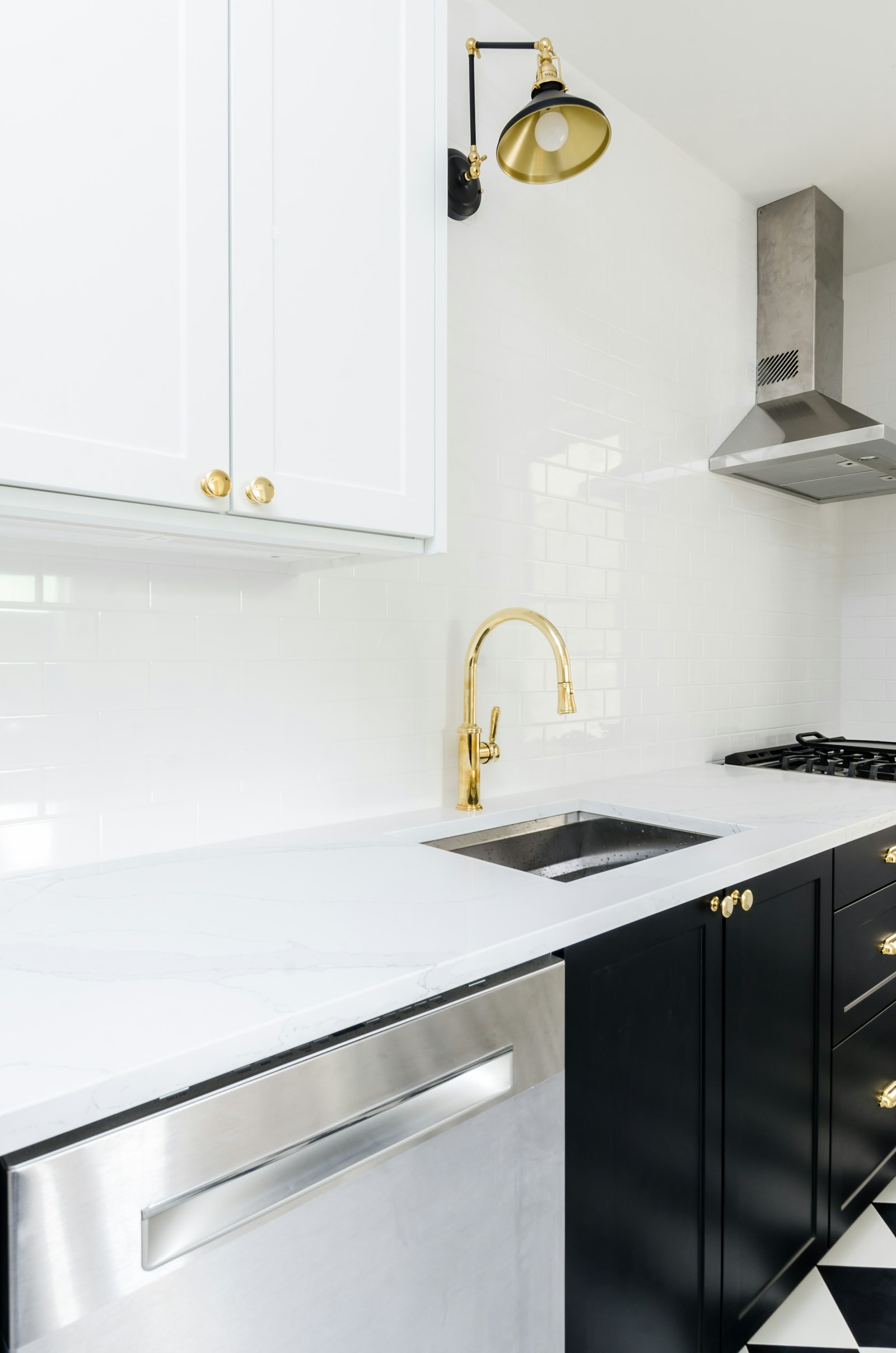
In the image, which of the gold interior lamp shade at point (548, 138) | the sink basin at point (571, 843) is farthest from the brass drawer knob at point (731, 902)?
the gold interior lamp shade at point (548, 138)

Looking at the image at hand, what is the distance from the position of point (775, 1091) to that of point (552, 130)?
179 cm

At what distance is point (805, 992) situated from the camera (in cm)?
161

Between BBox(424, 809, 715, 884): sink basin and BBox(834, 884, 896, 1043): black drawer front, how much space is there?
1.29ft

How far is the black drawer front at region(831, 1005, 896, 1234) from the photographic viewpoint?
5.66ft

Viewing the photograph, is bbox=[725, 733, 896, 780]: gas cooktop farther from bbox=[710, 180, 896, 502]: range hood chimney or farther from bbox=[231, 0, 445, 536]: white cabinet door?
bbox=[231, 0, 445, 536]: white cabinet door

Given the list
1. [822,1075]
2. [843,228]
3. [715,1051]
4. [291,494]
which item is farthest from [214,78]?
[843,228]

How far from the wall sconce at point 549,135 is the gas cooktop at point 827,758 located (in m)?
1.69

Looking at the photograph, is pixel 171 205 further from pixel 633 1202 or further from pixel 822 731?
pixel 822 731

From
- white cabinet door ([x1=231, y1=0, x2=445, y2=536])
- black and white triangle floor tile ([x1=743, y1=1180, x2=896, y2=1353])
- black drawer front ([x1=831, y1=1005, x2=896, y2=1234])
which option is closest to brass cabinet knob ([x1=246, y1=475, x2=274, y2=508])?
white cabinet door ([x1=231, y1=0, x2=445, y2=536])

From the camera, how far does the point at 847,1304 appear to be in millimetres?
1623

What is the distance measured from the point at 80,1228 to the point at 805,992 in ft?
4.60

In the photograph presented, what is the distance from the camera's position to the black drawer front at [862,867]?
5.52ft

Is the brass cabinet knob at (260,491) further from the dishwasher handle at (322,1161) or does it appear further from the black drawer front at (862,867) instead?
the black drawer front at (862,867)

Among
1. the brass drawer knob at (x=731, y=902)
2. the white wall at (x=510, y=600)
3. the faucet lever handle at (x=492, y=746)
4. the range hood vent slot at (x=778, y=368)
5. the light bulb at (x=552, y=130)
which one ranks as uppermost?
the range hood vent slot at (x=778, y=368)
